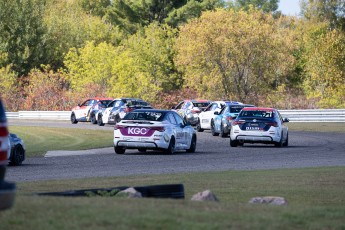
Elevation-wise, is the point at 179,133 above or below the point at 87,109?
above

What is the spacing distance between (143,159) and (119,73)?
54240 millimetres

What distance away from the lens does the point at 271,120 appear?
117 ft

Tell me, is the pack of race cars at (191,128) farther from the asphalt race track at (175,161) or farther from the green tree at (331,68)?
the green tree at (331,68)

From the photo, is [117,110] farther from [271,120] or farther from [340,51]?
[340,51]

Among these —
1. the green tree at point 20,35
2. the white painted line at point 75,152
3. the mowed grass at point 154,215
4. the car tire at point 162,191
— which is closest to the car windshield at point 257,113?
the white painted line at point 75,152

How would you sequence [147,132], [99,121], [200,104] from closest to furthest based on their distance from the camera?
[147,132] < [200,104] < [99,121]

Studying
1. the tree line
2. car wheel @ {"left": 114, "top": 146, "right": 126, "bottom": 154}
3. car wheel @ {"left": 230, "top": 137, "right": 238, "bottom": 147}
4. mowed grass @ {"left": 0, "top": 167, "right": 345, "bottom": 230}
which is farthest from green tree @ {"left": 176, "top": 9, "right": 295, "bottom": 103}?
mowed grass @ {"left": 0, "top": 167, "right": 345, "bottom": 230}

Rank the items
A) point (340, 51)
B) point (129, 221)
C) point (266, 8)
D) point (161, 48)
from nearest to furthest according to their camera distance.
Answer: point (129, 221) < point (340, 51) < point (161, 48) < point (266, 8)

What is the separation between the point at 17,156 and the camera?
26031 mm

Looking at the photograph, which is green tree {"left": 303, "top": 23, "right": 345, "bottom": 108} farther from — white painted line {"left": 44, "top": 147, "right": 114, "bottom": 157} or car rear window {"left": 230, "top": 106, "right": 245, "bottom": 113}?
white painted line {"left": 44, "top": 147, "right": 114, "bottom": 157}

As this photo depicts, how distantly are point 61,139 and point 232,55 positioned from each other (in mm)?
38426

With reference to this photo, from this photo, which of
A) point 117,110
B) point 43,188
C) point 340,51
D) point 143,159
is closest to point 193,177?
point 43,188

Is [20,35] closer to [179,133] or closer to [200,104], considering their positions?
[200,104]

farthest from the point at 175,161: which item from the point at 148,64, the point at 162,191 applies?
the point at 148,64
